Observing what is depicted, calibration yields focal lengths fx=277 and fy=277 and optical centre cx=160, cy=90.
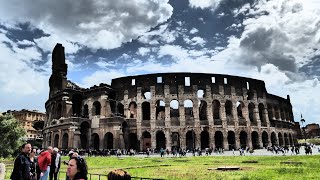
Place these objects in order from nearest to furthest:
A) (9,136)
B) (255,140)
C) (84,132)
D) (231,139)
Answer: (9,136) < (84,132) < (231,139) < (255,140)

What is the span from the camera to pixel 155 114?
42969mm

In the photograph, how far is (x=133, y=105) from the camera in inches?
1886

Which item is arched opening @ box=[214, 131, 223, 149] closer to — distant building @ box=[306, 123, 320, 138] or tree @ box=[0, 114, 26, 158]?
tree @ box=[0, 114, 26, 158]

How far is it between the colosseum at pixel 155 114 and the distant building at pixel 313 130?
4755cm

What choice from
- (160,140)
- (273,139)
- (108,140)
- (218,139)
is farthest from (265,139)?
(108,140)

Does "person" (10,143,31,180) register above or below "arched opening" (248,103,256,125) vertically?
below

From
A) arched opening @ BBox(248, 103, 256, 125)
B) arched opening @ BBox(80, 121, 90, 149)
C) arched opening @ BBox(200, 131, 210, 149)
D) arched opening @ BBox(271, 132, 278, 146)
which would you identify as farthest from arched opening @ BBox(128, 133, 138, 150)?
arched opening @ BBox(271, 132, 278, 146)

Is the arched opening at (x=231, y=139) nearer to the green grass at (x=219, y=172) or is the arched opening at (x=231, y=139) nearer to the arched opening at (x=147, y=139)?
the arched opening at (x=147, y=139)

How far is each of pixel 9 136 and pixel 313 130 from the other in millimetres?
88017

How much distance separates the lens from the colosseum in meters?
41.6

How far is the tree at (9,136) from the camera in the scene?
2875 centimetres

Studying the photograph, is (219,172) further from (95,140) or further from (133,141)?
(95,140)

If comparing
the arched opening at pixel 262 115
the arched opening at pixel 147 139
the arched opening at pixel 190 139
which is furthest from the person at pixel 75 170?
the arched opening at pixel 262 115

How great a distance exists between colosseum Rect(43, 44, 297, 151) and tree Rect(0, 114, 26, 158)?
10.1m
